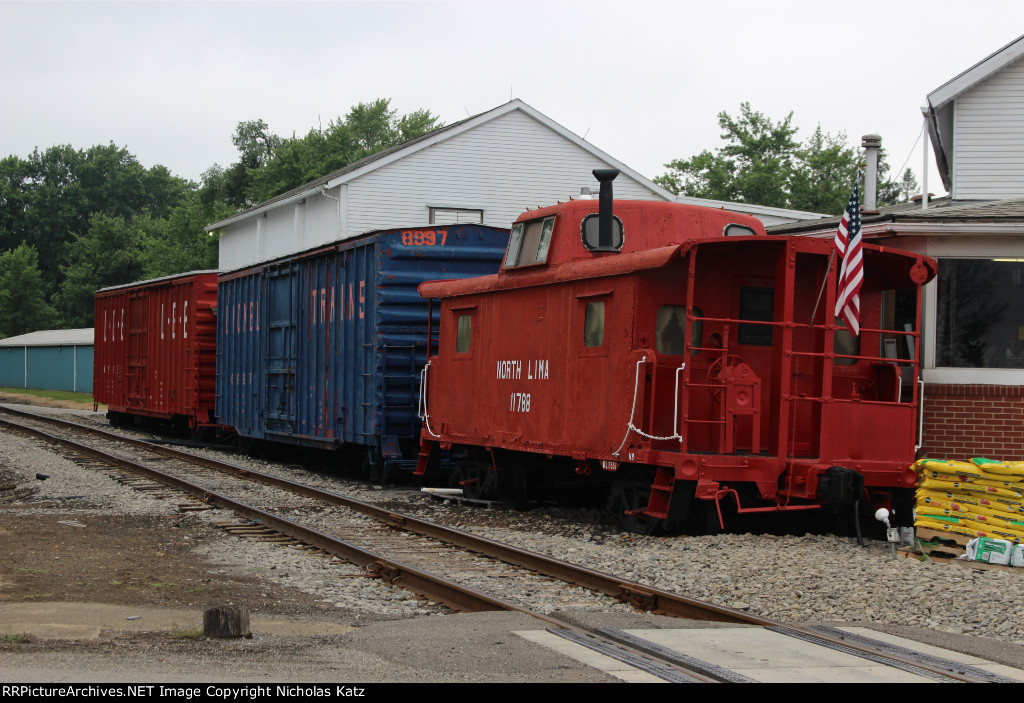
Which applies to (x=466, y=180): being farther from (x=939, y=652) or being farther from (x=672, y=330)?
(x=939, y=652)

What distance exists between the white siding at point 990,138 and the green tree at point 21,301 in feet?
228

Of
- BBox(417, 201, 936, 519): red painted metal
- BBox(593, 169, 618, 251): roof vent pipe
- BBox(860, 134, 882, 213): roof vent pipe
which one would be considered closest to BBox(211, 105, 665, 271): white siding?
BBox(860, 134, 882, 213): roof vent pipe

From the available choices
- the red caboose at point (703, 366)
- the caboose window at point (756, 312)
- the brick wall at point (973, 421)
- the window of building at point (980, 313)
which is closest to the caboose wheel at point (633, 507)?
the red caboose at point (703, 366)

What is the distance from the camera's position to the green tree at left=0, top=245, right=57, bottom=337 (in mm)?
75375

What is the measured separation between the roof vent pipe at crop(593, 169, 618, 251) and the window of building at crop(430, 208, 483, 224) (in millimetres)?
21731

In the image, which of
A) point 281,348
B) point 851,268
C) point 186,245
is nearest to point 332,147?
point 186,245

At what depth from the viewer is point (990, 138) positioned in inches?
702

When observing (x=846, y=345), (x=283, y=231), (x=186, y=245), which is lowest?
(x=846, y=345)

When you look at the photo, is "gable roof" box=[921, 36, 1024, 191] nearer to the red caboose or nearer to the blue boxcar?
the red caboose

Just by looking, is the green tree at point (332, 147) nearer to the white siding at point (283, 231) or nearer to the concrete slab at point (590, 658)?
the white siding at point (283, 231)

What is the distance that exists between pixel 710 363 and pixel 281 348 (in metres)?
11.1

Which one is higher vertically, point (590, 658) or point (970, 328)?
point (970, 328)

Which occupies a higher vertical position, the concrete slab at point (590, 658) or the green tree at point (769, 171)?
the green tree at point (769, 171)

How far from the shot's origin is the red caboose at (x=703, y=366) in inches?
426
